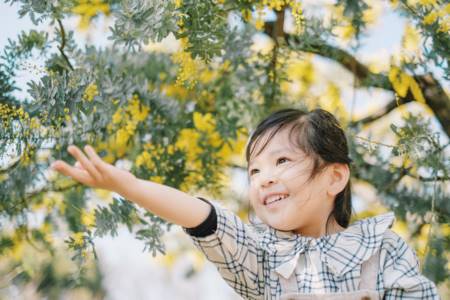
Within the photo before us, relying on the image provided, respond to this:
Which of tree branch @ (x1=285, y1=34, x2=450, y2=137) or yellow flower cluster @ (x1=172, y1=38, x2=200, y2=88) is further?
tree branch @ (x1=285, y1=34, x2=450, y2=137)

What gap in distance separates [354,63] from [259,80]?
0.31 meters

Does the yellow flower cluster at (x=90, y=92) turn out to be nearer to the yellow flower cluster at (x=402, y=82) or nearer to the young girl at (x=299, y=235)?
the young girl at (x=299, y=235)

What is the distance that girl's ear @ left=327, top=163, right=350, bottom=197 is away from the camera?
5.01ft

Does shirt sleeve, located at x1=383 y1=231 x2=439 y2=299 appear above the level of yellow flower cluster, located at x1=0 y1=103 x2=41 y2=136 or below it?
below

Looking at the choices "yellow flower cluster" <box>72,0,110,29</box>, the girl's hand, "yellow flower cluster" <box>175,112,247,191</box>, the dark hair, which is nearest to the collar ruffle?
the dark hair

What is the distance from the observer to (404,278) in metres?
1.34

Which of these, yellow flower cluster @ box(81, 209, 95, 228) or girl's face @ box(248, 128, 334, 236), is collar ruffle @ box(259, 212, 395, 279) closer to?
girl's face @ box(248, 128, 334, 236)

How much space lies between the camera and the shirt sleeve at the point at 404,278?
4.38 ft

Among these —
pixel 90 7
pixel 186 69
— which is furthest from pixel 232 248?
pixel 90 7

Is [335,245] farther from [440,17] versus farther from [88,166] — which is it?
[440,17]

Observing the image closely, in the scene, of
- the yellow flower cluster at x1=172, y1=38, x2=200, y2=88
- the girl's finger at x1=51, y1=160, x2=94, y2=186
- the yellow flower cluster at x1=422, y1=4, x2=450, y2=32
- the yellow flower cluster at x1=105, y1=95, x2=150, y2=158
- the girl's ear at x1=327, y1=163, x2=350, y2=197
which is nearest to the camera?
the girl's finger at x1=51, y1=160, x2=94, y2=186

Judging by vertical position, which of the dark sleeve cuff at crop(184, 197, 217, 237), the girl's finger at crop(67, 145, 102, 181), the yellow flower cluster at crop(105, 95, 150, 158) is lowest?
the girl's finger at crop(67, 145, 102, 181)

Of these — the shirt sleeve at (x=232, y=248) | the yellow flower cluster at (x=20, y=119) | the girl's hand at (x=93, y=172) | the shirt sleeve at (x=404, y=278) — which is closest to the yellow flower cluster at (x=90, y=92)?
the yellow flower cluster at (x=20, y=119)

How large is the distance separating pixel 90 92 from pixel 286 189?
520 mm
